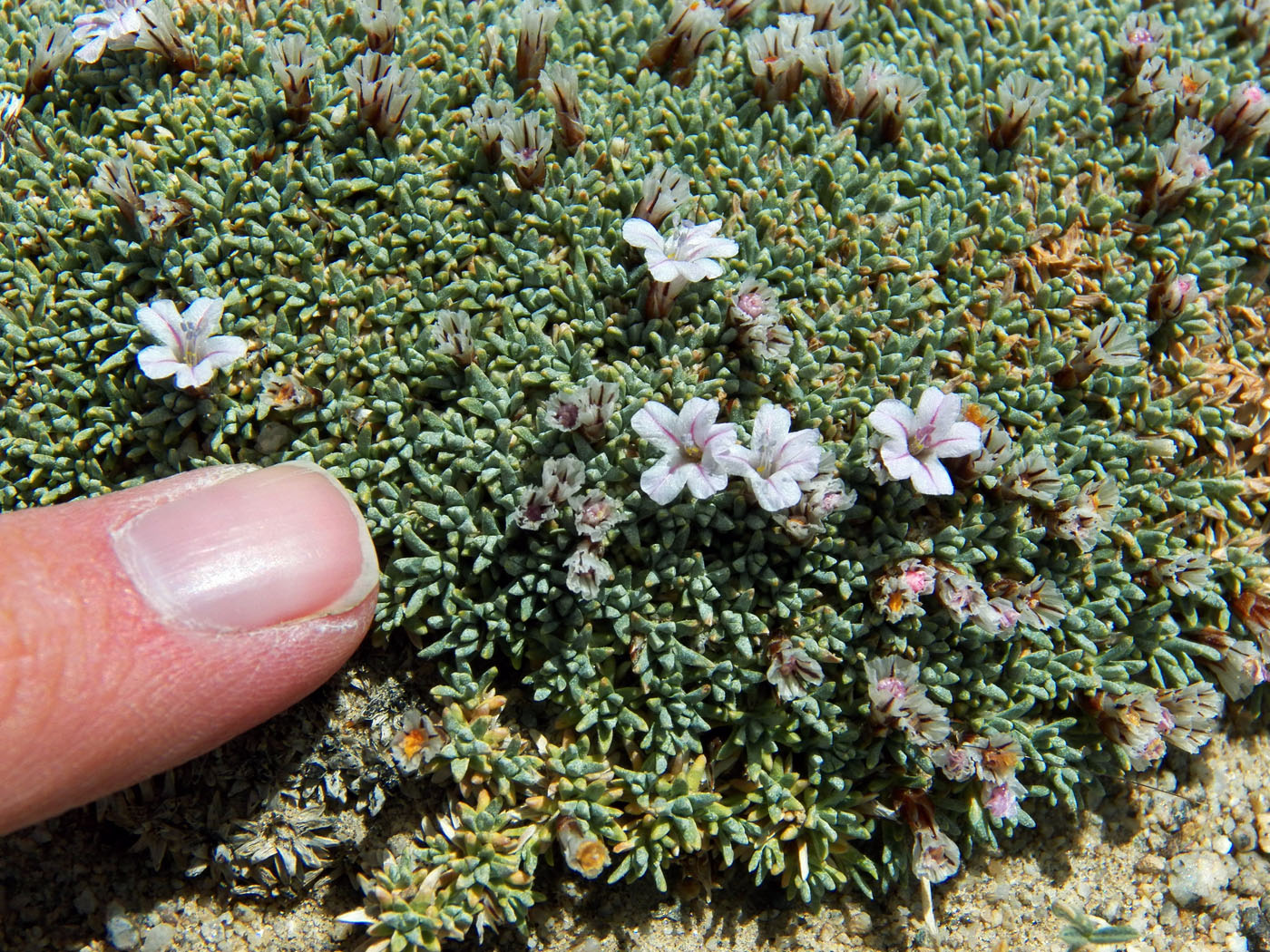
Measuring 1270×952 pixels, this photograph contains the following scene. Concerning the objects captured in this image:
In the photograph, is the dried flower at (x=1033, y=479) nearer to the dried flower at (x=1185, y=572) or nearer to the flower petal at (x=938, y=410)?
the flower petal at (x=938, y=410)

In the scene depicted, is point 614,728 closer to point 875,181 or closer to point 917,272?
point 917,272

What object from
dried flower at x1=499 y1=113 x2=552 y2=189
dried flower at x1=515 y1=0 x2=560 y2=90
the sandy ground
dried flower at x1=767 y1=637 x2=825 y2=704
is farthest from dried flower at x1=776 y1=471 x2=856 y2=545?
dried flower at x1=515 y1=0 x2=560 y2=90

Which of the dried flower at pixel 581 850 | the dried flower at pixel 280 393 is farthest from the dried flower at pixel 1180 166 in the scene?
the dried flower at pixel 280 393

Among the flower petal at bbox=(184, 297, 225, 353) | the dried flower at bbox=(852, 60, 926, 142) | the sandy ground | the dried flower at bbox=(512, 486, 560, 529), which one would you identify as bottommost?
the sandy ground

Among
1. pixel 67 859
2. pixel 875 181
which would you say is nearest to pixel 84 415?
pixel 67 859

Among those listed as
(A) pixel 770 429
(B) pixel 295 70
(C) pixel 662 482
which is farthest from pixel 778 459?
(B) pixel 295 70

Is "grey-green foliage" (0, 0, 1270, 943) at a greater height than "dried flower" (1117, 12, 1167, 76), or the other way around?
"dried flower" (1117, 12, 1167, 76)

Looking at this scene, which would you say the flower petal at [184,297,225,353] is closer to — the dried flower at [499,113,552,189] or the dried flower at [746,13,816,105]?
the dried flower at [499,113,552,189]

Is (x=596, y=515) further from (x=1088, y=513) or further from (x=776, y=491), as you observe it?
(x=1088, y=513)
